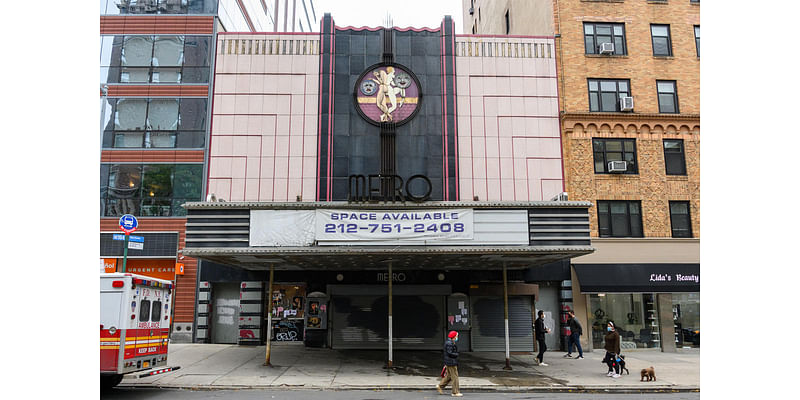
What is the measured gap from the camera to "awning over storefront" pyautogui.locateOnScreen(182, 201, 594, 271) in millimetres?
16391

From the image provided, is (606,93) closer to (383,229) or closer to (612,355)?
(612,355)

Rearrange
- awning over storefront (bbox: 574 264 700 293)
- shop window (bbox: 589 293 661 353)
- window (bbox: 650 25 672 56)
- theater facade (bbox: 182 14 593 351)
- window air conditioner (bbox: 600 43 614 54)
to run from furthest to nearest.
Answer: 1. window (bbox: 650 25 672 56)
2. window air conditioner (bbox: 600 43 614 54)
3. shop window (bbox: 589 293 661 353)
4. theater facade (bbox: 182 14 593 351)
5. awning over storefront (bbox: 574 264 700 293)

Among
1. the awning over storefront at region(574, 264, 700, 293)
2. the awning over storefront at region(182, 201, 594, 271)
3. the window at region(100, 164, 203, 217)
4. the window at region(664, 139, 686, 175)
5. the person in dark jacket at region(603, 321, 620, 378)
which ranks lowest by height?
the person in dark jacket at region(603, 321, 620, 378)

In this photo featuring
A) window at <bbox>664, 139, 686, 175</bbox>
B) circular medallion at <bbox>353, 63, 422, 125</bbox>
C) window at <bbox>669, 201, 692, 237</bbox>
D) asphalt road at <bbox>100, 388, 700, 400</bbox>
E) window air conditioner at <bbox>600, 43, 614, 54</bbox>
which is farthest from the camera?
window air conditioner at <bbox>600, 43, 614, 54</bbox>

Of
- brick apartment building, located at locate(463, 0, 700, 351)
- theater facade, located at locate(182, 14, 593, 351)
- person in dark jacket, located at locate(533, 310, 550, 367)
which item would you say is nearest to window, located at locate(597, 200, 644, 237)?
brick apartment building, located at locate(463, 0, 700, 351)

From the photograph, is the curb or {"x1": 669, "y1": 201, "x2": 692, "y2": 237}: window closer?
the curb

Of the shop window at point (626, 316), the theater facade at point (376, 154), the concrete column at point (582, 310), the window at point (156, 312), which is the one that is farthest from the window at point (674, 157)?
the window at point (156, 312)

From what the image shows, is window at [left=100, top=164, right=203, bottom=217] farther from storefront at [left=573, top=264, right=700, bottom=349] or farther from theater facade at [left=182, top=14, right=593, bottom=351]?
storefront at [left=573, top=264, right=700, bottom=349]

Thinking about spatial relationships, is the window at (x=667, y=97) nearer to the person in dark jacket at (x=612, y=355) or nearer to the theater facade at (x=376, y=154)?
the theater facade at (x=376, y=154)

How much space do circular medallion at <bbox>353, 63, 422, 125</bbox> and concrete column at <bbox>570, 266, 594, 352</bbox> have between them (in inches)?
388

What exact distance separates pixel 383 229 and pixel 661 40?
17698 millimetres

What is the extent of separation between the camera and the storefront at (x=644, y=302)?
22359 millimetres

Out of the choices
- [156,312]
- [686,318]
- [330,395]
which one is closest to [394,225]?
[330,395]

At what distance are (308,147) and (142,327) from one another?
11.1m
